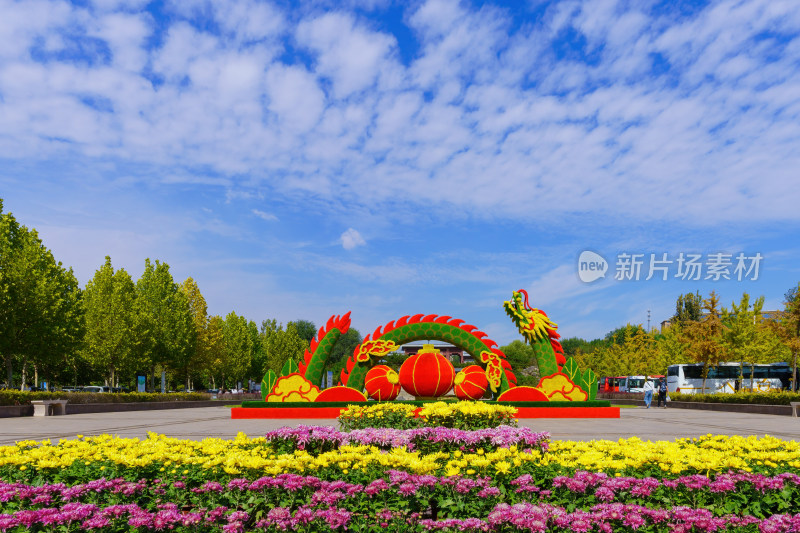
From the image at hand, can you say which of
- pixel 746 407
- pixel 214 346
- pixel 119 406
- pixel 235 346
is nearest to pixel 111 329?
pixel 119 406

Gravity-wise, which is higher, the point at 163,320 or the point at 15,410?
the point at 163,320

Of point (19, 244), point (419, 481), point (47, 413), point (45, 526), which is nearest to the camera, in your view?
point (45, 526)

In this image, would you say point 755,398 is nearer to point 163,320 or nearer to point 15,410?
point 15,410

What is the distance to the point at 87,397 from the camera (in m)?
24.8

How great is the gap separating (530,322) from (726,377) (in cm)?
2804

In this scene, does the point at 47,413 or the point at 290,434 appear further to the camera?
the point at 47,413

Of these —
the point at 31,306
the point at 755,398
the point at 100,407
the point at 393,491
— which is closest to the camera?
the point at 393,491

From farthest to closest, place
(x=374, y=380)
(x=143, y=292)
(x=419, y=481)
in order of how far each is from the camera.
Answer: (x=143, y=292)
(x=374, y=380)
(x=419, y=481)

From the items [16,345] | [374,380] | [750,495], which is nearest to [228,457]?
[750,495]

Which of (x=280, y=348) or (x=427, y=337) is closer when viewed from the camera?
(x=427, y=337)

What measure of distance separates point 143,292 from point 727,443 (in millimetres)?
36153

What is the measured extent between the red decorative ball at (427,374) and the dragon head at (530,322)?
10.5ft

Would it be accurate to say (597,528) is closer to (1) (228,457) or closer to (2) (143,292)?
(1) (228,457)

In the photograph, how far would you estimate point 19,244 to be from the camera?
26.7 m
